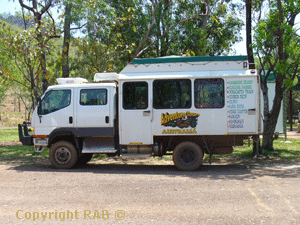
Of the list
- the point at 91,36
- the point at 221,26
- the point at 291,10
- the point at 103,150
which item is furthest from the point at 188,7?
the point at 103,150

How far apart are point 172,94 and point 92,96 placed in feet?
7.90

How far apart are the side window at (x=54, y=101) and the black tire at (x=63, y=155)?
1.06 meters

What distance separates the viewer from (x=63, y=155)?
10.0 m

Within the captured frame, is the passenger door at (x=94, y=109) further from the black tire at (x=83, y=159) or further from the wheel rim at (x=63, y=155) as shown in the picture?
the black tire at (x=83, y=159)

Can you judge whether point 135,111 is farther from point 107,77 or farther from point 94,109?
point 107,77

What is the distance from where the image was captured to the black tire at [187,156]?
31.3 feet

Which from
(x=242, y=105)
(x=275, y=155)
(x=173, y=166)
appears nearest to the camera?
(x=242, y=105)

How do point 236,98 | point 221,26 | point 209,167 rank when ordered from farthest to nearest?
point 221,26, point 209,167, point 236,98

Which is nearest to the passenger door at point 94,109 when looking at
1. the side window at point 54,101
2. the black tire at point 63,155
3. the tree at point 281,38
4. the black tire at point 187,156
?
the side window at point 54,101

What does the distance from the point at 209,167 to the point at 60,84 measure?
17.7 ft

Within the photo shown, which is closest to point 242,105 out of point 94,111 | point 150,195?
point 150,195

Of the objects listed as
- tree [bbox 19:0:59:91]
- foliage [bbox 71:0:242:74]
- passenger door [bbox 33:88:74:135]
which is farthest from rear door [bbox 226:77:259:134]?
tree [bbox 19:0:59:91]

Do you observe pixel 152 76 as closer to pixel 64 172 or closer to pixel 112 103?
pixel 112 103

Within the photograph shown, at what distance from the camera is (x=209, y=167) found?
1041 cm
